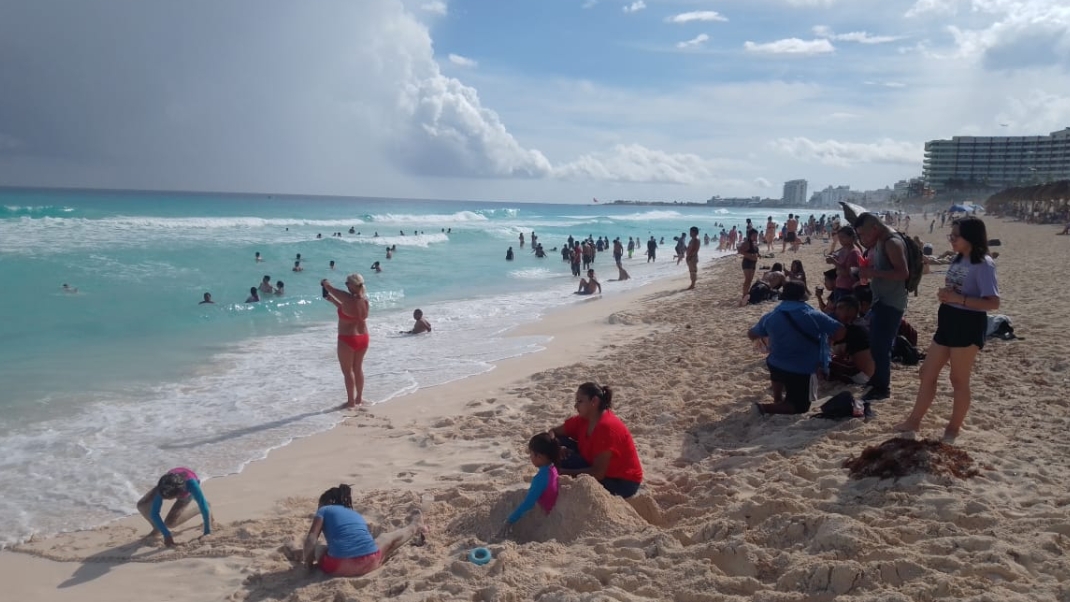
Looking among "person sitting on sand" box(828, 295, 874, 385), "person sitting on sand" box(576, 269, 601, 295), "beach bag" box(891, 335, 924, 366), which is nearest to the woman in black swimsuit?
"beach bag" box(891, 335, 924, 366)

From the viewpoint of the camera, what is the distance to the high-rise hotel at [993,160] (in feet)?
303

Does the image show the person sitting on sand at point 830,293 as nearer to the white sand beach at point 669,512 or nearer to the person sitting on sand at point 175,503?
the white sand beach at point 669,512

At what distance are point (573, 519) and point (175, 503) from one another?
287 centimetres

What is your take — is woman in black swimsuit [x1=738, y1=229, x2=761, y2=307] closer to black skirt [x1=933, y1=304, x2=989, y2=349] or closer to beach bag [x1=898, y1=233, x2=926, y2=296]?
beach bag [x1=898, y1=233, x2=926, y2=296]

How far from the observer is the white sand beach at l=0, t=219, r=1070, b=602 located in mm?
3289

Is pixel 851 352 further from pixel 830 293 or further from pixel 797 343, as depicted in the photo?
pixel 830 293

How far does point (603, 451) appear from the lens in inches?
182

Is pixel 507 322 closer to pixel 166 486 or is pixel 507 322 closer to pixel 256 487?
pixel 256 487

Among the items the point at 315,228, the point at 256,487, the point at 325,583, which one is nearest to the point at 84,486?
the point at 256,487

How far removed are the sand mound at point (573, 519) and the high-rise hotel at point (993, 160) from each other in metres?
104

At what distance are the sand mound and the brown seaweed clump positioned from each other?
142 centimetres

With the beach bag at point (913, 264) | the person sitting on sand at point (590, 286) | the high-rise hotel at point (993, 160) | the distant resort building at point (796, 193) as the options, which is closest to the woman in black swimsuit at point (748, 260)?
the person sitting on sand at point (590, 286)

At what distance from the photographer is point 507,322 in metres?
14.0

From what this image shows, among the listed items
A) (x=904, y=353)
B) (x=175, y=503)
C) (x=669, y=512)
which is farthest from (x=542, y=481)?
(x=904, y=353)
